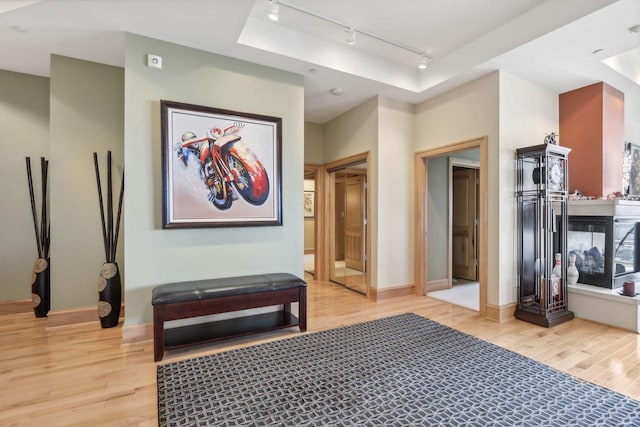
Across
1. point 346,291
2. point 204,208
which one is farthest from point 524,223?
point 204,208

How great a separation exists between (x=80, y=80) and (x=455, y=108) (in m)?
4.49

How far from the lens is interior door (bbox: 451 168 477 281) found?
18.9 feet

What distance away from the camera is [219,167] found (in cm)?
320

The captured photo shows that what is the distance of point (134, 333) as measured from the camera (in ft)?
9.56

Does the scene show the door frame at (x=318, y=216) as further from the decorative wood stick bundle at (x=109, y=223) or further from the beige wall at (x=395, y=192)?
the decorative wood stick bundle at (x=109, y=223)

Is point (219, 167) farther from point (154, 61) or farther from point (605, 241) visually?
point (605, 241)

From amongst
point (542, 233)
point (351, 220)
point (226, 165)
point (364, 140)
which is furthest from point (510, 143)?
point (351, 220)

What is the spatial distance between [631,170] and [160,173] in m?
6.39

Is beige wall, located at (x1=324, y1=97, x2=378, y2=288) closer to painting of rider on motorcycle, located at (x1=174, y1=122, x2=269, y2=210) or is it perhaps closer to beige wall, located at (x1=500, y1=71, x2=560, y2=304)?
beige wall, located at (x1=500, y1=71, x2=560, y2=304)

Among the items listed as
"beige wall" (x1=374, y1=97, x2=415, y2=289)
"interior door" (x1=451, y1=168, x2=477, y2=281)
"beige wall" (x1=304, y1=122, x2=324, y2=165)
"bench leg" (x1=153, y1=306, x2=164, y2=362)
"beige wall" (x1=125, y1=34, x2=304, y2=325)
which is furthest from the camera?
"interior door" (x1=451, y1=168, x2=477, y2=281)

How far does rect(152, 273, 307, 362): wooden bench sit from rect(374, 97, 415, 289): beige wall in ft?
5.74

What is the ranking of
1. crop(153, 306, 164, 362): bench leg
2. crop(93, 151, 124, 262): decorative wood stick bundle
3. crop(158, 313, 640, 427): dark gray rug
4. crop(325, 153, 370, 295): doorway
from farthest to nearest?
crop(325, 153, 370, 295): doorway
crop(93, 151, 124, 262): decorative wood stick bundle
crop(153, 306, 164, 362): bench leg
crop(158, 313, 640, 427): dark gray rug

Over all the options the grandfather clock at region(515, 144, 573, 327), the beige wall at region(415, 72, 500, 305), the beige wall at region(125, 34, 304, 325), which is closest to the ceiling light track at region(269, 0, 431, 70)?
the beige wall at region(415, 72, 500, 305)

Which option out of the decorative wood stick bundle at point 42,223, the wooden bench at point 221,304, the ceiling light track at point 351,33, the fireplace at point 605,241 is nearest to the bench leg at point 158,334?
the wooden bench at point 221,304
